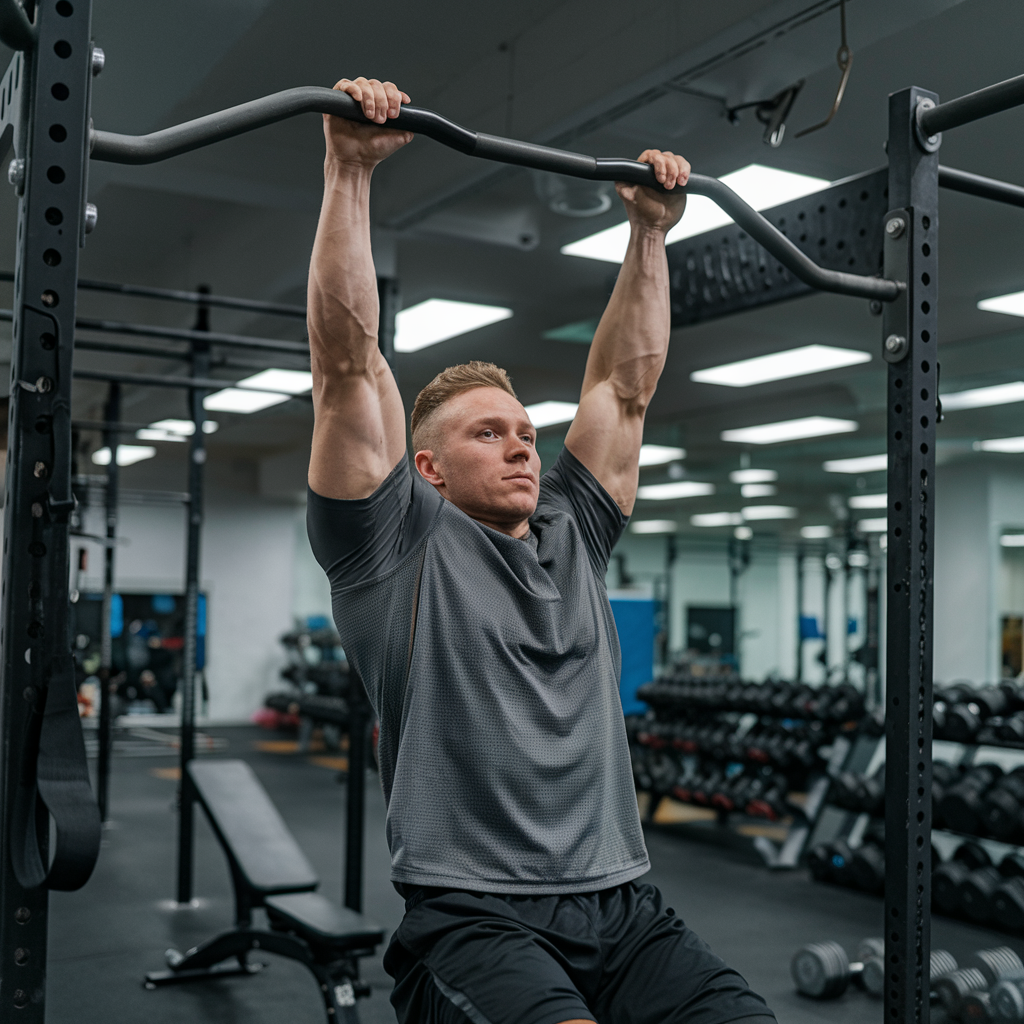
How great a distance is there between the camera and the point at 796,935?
438cm

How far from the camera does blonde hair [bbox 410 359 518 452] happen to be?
1.55m

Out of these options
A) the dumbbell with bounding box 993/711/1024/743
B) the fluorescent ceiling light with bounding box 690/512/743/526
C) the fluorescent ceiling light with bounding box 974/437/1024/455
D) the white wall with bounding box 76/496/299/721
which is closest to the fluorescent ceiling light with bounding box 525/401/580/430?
the fluorescent ceiling light with bounding box 690/512/743/526

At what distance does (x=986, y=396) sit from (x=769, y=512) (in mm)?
3338

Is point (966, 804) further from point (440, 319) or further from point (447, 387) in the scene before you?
point (447, 387)

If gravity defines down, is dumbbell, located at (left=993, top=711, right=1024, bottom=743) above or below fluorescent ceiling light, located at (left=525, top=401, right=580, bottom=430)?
below

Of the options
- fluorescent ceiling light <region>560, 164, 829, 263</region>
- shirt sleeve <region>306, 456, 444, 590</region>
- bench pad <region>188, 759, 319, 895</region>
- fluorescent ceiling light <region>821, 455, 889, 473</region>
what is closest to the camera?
shirt sleeve <region>306, 456, 444, 590</region>

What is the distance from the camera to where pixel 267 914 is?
3.24m

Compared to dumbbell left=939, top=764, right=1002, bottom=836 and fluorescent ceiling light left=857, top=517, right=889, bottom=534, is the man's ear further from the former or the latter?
fluorescent ceiling light left=857, top=517, right=889, bottom=534

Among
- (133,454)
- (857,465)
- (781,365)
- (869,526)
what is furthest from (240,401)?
(869,526)

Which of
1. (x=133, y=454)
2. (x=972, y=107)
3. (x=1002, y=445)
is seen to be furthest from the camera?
(x=133, y=454)

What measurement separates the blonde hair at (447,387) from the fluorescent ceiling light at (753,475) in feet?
23.2

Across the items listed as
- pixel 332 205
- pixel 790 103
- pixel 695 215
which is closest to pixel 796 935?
pixel 695 215

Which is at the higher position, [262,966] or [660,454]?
[660,454]

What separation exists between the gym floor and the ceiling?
2.12m
